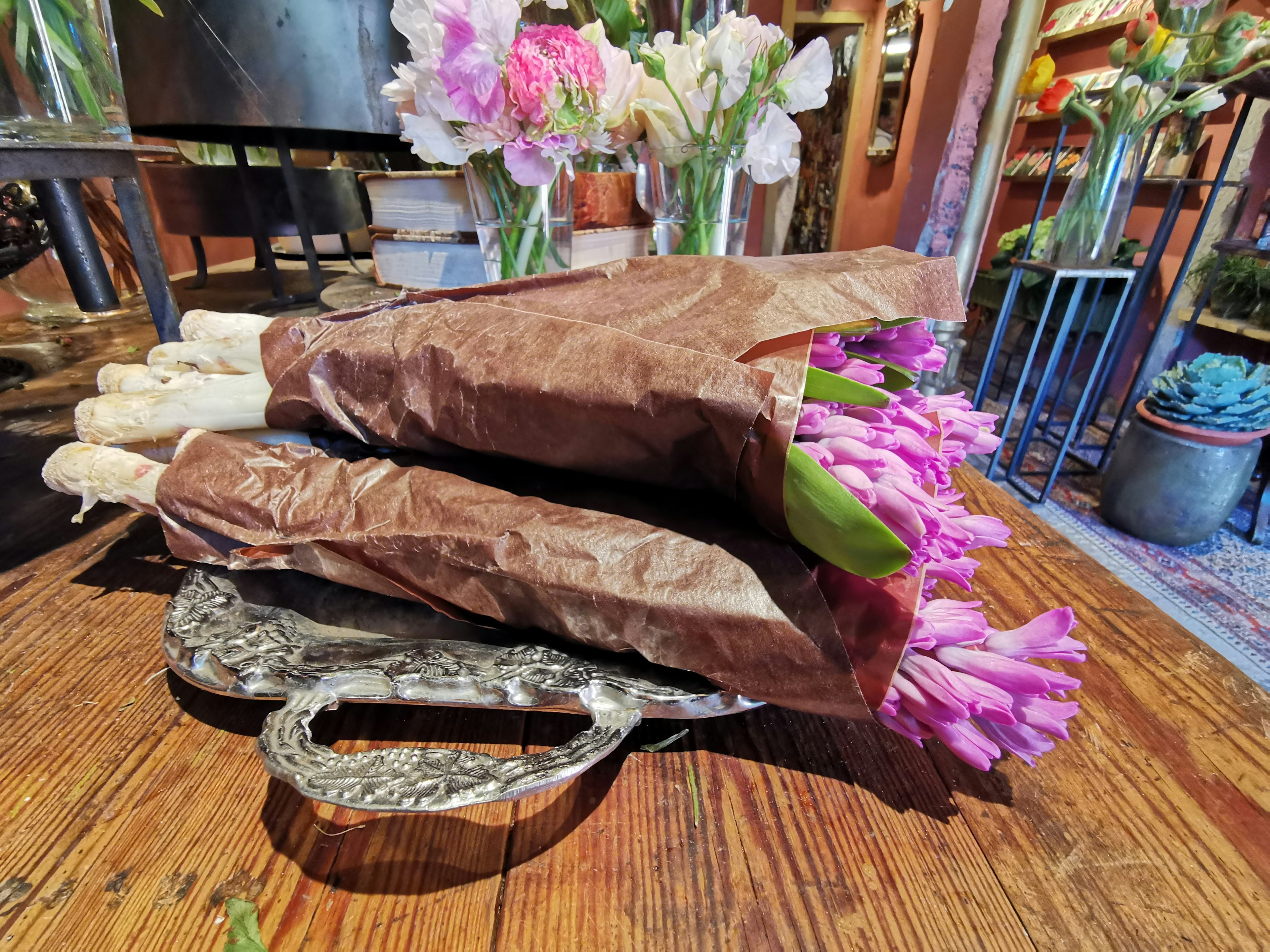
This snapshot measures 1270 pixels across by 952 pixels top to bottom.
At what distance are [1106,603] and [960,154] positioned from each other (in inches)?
68.5

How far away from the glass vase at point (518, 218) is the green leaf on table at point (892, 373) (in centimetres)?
34

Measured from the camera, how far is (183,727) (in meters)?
0.33

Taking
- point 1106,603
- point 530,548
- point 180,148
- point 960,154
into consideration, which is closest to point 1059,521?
point 960,154

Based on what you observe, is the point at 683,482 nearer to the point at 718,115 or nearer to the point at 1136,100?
the point at 718,115

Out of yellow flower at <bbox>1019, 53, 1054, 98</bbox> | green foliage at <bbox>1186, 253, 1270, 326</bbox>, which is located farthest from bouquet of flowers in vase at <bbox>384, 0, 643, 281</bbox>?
green foliage at <bbox>1186, 253, 1270, 326</bbox>

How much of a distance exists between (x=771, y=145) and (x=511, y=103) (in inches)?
11.9

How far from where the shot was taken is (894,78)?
278 centimetres

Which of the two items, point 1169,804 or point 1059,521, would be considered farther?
point 1059,521

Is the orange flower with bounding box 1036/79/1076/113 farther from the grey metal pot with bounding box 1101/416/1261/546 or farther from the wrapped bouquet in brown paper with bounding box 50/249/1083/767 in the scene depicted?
the wrapped bouquet in brown paper with bounding box 50/249/1083/767

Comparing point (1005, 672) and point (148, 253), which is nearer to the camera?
point (1005, 672)

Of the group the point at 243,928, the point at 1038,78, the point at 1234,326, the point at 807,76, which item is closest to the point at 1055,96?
the point at 1038,78

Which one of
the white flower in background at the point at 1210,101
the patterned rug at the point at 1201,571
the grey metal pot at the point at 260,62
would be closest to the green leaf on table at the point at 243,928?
the grey metal pot at the point at 260,62

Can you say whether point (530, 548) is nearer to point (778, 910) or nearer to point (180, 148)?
point (778, 910)

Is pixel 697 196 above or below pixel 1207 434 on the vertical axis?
above
